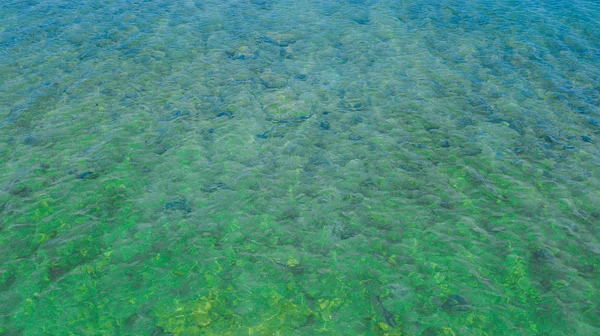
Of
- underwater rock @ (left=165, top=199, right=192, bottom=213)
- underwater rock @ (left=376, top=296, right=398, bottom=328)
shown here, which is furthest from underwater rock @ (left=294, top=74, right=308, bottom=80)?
underwater rock @ (left=376, top=296, right=398, bottom=328)

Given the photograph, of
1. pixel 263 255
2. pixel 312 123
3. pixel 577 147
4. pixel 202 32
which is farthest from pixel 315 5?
pixel 263 255

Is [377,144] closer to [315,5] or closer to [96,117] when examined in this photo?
[96,117]

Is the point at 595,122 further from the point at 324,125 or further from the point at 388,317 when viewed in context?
the point at 388,317

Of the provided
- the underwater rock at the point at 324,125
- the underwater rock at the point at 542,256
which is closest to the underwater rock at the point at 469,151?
the underwater rock at the point at 542,256

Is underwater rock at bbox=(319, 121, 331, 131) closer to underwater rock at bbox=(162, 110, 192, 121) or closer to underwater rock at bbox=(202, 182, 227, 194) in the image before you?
underwater rock at bbox=(202, 182, 227, 194)

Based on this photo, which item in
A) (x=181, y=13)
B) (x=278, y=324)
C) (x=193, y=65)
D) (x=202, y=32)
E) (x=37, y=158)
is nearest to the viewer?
(x=278, y=324)

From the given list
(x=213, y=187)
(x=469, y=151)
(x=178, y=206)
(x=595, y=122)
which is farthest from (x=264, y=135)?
(x=595, y=122)
